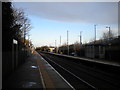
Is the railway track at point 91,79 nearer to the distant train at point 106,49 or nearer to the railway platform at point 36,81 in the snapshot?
the railway platform at point 36,81

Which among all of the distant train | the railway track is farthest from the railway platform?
the distant train

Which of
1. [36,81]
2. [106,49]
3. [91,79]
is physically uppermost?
[106,49]

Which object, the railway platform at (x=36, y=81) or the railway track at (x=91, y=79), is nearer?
the railway platform at (x=36, y=81)

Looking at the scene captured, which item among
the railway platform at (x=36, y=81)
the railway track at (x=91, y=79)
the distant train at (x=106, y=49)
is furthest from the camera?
the distant train at (x=106, y=49)

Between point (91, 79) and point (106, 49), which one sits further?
point (106, 49)

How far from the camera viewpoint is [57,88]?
30.7 ft

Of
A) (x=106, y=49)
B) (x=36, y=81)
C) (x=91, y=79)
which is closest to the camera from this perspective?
(x=36, y=81)

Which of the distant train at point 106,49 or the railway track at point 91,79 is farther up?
the distant train at point 106,49

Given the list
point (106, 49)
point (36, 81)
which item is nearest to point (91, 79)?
point (36, 81)

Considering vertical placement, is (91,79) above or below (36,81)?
below

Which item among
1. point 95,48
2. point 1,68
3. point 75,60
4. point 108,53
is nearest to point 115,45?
point 108,53

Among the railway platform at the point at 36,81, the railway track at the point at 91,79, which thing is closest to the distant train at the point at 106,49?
the railway track at the point at 91,79

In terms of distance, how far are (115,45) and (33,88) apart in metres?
26.3

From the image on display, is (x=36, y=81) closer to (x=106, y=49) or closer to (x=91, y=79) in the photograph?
(x=91, y=79)
